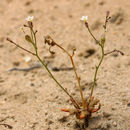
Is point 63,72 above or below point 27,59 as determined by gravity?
below

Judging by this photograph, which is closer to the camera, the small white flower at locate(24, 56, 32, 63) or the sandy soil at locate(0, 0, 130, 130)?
the sandy soil at locate(0, 0, 130, 130)

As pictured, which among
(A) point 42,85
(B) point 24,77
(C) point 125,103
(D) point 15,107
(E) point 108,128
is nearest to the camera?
(E) point 108,128

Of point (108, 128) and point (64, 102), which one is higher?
point (64, 102)

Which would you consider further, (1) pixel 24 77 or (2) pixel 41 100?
(1) pixel 24 77

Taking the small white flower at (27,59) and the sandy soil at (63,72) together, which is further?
the small white flower at (27,59)

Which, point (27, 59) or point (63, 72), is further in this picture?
point (27, 59)

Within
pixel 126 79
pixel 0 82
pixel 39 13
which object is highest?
pixel 39 13

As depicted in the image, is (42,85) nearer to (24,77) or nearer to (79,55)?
(24,77)

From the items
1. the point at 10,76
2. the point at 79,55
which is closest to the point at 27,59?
the point at 10,76
